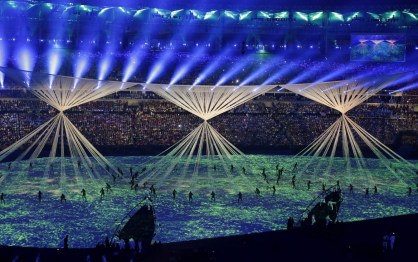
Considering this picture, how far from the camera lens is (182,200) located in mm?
25688

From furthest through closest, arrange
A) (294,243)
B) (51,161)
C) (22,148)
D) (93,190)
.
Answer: (22,148), (51,161), (93,190), (294,243)

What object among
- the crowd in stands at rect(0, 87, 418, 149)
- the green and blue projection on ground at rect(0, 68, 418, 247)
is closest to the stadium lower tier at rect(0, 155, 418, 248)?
the green and blue projection on ground at rect(0, 68, 418, 247)

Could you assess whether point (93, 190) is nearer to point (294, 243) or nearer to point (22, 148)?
point (294, 243)

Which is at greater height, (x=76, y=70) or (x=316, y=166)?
(x=76, y=70)

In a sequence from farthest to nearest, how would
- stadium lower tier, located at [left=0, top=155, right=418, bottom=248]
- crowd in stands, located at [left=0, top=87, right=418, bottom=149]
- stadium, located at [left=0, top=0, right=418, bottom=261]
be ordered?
1. crowd in stands, located at [left=0, top=87, right=418, bottom=149]
2. stadium lower tier, located at [left=0, top=155, right=418, bottom=248]
3. stadium, located at [left=0, top=0, right=418, bottom=261]

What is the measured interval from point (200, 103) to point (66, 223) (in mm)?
13180

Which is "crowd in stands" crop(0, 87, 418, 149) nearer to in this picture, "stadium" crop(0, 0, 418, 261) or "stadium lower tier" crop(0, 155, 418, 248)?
"stadium" crop(0, 0, 418, 261)

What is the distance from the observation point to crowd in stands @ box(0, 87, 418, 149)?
45.0 metres

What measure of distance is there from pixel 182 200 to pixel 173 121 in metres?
22.0

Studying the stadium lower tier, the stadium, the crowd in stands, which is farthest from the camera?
the crowd in stands

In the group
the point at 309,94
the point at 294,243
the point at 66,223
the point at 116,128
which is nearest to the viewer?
the point at 294,243

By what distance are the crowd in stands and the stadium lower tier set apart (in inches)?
339

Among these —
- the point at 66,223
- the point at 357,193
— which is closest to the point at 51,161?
the point at 66,223

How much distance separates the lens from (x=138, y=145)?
4347cm
